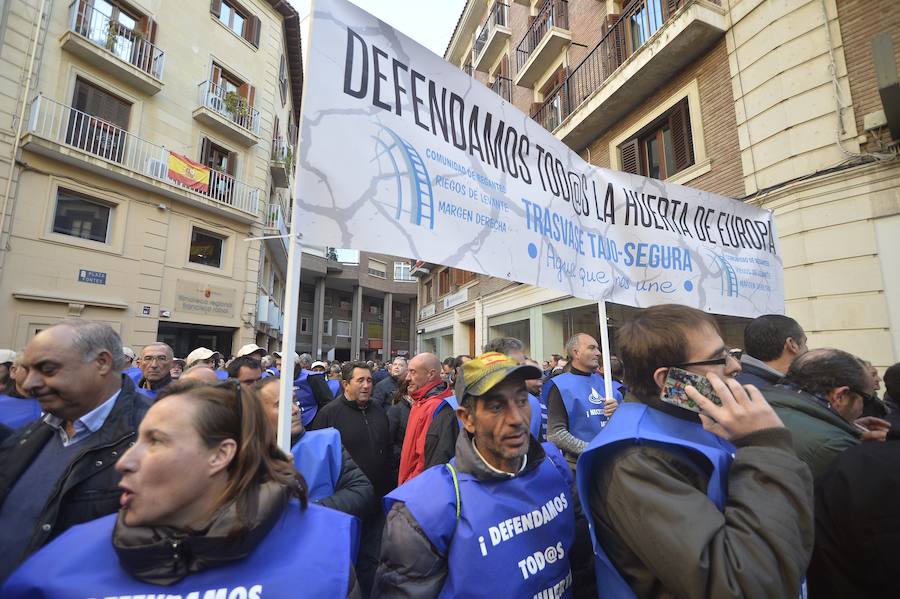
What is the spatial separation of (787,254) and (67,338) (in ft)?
26.8

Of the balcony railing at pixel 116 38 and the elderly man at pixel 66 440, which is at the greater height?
the balcony railing at pixel 116 38

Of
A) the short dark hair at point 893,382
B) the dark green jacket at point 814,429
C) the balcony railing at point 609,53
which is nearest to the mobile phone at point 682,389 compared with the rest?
the dark green jacket at point 814,429

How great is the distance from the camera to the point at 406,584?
1.38 meters

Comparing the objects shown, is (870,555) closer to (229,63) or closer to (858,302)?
(858,302)

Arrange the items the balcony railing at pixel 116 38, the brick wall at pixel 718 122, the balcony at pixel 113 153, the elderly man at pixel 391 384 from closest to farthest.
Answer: the elderly man at pixel 391 384, the brick wall at pixel 718 122, the balcony at pixel 113 153, the balcony railing at pixel 116 38

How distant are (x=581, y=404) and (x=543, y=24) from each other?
13724 mm

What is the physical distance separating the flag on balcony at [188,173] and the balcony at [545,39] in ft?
34.2

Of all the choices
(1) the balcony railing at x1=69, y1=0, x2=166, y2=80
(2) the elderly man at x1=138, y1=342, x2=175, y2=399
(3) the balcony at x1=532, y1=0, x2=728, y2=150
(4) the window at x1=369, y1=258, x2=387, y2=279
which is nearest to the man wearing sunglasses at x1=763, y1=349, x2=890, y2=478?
(2) the elderly man at x1=138, y1=342, x2=175, y2=399

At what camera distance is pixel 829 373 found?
2051 millimetres

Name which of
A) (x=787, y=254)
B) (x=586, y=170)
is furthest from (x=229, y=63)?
(x=787, y=254)

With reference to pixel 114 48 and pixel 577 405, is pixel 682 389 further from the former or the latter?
pixel 114 48

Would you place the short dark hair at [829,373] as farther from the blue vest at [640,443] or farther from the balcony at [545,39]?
the balcony at [545,39]

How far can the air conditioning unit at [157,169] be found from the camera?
12312 millimetres

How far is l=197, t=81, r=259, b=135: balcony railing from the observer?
551 inches
